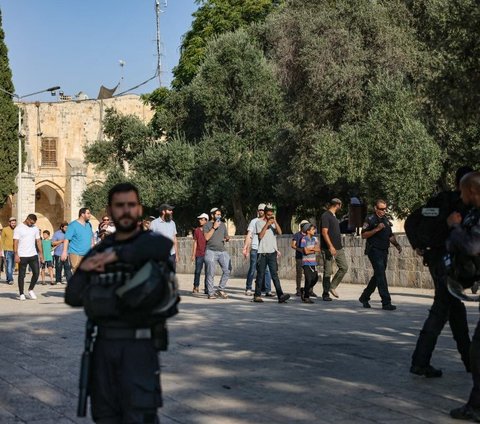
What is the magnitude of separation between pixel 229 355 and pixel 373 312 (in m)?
5.86

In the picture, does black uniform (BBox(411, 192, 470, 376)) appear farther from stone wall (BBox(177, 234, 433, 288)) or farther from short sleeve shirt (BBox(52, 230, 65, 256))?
short sleeve shirt (BBox(52, 230, 65, 256))

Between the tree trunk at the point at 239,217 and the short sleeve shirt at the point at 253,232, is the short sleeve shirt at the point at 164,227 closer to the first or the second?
the short sleeve shirt at the point at 253,232

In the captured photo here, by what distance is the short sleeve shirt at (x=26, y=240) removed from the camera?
64.6ft

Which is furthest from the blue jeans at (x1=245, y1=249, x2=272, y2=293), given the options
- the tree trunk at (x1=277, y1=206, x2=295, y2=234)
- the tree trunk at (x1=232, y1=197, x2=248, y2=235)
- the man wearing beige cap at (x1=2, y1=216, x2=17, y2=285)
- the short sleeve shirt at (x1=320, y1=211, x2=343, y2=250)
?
the tree trunk at (x1=232, y1=197, x2=248, y2=235)

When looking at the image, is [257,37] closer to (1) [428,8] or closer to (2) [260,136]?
(2) [260,136]

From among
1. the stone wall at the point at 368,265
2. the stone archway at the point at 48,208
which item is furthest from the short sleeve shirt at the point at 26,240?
the stone archway at the point at 48,208

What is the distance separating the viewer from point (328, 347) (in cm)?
1030

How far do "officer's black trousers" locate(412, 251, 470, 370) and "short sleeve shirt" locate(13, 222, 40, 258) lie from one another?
42.1ft

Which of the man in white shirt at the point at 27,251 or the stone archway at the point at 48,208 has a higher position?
the stone archway at the point at 48,208

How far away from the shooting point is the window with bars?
62562 millimetres

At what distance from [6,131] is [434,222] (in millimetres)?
46133

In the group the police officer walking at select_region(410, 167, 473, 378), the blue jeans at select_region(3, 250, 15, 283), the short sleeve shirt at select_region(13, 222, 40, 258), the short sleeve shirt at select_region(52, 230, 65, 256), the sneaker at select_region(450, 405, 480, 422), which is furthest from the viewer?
the blue jeans at select_region(3, 250, 15, 283)

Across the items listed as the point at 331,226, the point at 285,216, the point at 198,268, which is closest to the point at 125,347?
the point at 331,226

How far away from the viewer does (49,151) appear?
62.8 m
